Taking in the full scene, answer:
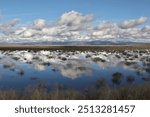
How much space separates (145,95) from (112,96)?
3.43 feet

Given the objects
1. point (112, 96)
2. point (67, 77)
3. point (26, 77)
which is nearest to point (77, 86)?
point (67, 77)

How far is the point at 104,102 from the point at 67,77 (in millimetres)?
10359

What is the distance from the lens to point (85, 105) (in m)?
7.66

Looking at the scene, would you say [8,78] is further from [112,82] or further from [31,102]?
[31,102]

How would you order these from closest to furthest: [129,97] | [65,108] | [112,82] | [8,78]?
[65,108], [129,97], [112,82], [8,78]

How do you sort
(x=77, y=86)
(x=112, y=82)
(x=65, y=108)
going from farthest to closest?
1. (x=112, y=82)
2. (x=77, y=86)
3. (x=65, y=108)

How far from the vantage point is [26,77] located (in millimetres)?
18484

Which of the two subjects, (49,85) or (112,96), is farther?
(49,85)

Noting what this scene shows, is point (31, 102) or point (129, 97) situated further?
point (129, 97)

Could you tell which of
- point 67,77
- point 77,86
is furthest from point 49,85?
point 67,77

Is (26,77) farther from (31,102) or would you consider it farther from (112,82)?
(31,102)

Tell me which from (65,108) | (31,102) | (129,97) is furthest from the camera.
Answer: (129,97)

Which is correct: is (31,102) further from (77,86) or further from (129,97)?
(77,86)

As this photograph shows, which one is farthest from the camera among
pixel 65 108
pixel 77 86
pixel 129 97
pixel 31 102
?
pixel 77 86
